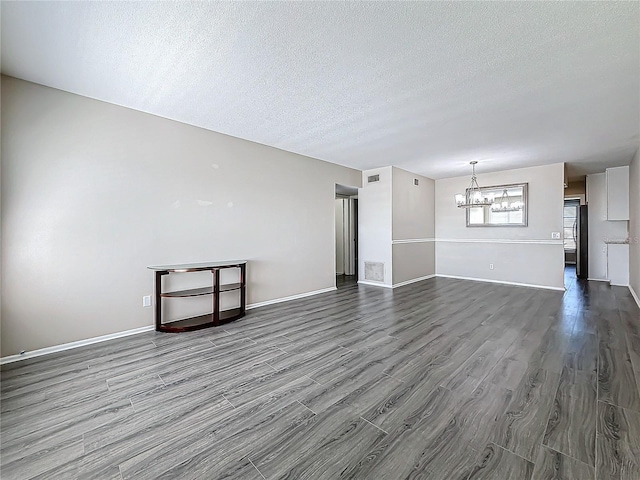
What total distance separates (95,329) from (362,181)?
546 cm

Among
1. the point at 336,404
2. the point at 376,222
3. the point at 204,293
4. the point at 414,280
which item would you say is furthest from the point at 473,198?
the point at 204,293

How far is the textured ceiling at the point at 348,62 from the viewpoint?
6.11 ft

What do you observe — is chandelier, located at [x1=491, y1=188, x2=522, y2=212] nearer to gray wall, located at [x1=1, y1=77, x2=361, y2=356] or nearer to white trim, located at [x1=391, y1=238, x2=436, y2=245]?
white trim, located at [x1=391, y1=238, x2=436, y2=245]

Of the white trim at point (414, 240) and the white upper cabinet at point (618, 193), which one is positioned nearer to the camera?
the white upper cabinet at point (618, 193)

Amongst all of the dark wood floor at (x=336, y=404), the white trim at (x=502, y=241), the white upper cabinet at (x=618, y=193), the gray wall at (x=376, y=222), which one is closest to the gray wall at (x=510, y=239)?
the white trim at (x=502, y=241)

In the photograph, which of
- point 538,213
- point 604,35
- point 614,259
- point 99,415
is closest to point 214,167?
point 99,415

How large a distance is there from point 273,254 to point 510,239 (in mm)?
5415

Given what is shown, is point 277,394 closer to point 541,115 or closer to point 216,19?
point 216,19

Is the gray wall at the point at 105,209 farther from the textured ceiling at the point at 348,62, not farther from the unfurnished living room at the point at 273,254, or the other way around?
the textured ceiling at the point at 348,62

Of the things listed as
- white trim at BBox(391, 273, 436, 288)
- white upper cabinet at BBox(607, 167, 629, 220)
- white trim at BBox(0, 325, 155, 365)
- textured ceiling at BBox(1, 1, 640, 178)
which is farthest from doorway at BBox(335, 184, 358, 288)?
white upper cabinet at BBox(607, 167, 629, 220)

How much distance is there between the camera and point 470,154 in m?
5.08

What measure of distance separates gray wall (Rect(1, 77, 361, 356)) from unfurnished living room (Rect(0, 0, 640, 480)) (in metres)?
0.02

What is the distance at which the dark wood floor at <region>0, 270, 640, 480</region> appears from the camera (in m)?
1.50

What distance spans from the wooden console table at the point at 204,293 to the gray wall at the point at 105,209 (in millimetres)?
171
